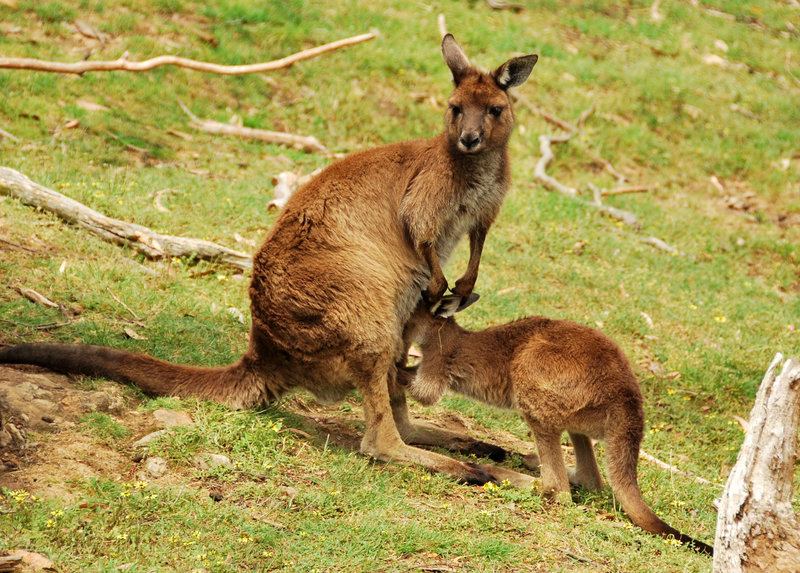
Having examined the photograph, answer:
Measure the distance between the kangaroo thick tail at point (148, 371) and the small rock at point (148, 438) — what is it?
38 centimetres

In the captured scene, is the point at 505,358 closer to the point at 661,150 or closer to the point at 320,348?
the point at 320,348

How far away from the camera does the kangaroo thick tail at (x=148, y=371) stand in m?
4.62

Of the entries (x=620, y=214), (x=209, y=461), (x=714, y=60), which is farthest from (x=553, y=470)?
(x=714, y=60)

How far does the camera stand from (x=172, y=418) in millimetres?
4566

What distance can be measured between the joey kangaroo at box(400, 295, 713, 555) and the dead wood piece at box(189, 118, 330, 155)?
16.1 ft

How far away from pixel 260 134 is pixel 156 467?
6378mm

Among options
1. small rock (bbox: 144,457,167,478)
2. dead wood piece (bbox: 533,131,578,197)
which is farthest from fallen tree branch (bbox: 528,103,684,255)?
small rock (bbox: 144,457,167,478)

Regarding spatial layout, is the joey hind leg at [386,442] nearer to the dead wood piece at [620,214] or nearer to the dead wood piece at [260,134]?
the dead wood piece at [260,134]

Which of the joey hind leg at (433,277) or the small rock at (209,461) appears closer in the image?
the small rock at (209,461)

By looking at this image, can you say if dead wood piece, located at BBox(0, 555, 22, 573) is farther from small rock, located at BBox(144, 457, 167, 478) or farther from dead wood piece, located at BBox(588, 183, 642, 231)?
dead wood piece, located at BBox(588, 183, 642, 231)

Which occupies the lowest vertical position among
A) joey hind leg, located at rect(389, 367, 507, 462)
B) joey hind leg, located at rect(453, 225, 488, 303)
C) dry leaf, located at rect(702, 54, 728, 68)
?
joey hind leg, located at rect(389, 367, 507, 462)

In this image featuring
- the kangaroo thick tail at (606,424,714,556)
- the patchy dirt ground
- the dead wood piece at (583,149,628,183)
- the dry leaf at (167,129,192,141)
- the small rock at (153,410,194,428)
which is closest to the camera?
the patchy dirt ground

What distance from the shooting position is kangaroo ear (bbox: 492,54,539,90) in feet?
17.3

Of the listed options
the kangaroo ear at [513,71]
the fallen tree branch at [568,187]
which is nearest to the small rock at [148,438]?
the kangaroo ear at [513,71]
